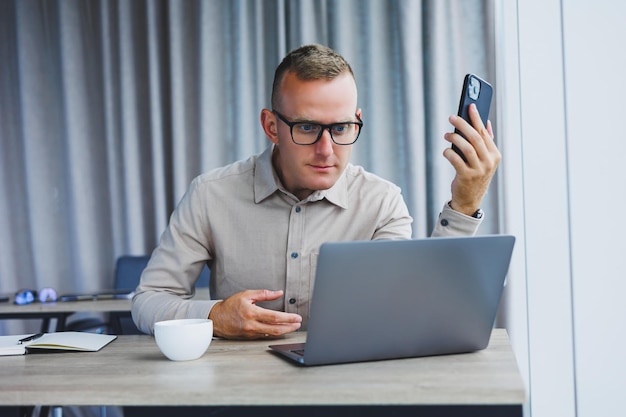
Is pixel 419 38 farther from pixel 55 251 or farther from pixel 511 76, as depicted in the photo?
pixel 55 251

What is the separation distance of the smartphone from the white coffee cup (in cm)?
64

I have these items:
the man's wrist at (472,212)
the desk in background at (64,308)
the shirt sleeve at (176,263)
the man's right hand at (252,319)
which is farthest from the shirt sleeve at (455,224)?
the desk in background at (64,308)

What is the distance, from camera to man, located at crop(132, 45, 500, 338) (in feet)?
5.44

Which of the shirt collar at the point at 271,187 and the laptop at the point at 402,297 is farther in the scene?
the shirt collar at the point at 271,187

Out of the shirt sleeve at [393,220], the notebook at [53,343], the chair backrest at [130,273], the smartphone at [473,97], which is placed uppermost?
the smartphone at [473,97]

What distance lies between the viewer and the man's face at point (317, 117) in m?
1.64

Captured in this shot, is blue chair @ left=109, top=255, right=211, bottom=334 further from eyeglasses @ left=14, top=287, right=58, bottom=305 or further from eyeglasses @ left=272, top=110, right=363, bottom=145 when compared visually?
eyeglasses @ left=272, top=110, right=363, bottom=145

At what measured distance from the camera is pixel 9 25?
4082 mm

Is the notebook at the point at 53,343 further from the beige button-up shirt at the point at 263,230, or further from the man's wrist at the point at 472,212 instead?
the man's wrist at the point at 472,212

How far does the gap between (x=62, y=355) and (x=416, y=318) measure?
687 millimetres

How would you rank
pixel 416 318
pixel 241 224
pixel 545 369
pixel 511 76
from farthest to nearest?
1. pixel 511 76
2. pixel 545 369
3. pixel 241 224
4. pixel 416 318

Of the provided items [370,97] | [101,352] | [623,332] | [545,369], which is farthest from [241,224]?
[370,97]

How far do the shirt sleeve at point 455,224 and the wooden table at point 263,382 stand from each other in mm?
303

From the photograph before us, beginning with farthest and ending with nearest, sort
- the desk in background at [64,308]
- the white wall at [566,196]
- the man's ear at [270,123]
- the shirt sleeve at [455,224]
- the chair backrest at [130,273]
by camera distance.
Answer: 1. the chair backrest at [130,273]
2. the desk in background at [64,308]
3. the white wall at [566,196]
4. the man's ear at [270,123]
5. the shirt sleeve at [455,224]
